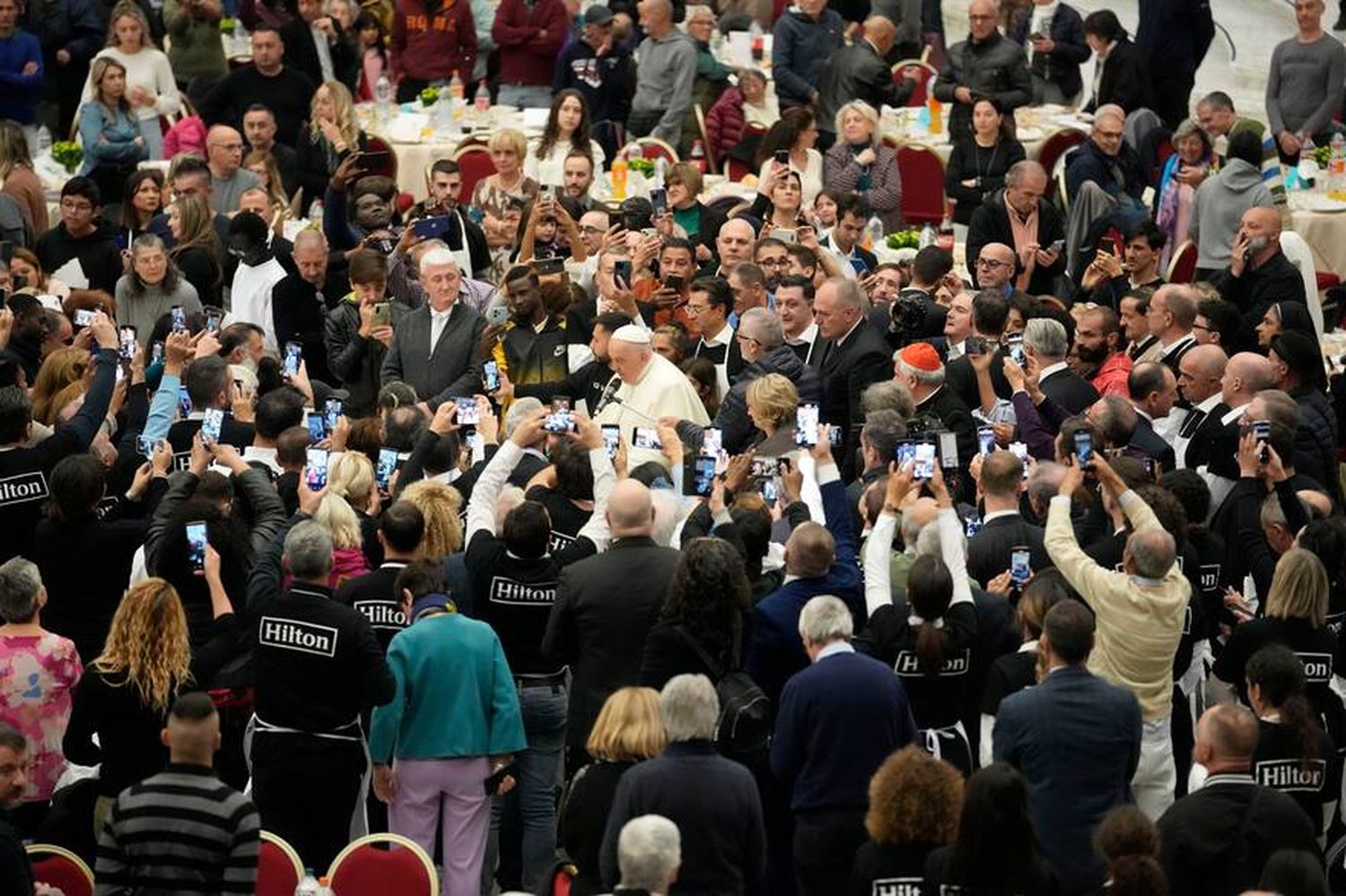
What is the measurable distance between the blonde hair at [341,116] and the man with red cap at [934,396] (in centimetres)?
527

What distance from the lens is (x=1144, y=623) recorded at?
7805 mm

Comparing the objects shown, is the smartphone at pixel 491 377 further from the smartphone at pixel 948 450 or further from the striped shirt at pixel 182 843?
the striped shirt at pixel 182 843

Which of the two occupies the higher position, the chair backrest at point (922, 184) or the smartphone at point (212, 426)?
the smartphone at point (212, 426)

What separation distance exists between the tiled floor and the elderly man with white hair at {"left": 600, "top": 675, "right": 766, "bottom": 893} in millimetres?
12414

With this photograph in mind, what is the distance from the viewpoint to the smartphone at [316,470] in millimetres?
8570

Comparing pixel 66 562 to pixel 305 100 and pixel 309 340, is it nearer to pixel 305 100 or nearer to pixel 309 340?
pixel 309 340

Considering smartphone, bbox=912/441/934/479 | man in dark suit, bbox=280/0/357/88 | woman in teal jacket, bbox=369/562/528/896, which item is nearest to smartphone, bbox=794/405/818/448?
smartphone, bbox=912/441/934/479

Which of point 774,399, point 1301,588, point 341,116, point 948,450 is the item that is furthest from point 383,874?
point 341,116

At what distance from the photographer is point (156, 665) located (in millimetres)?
7523

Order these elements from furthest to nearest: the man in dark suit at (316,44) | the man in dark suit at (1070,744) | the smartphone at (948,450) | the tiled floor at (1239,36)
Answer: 1. the tiled floor at (1239,36)
2. the man in dark suit at (316,44)
3. the smartphone at (948,450)
4. the man in dark suit at (1070,744)

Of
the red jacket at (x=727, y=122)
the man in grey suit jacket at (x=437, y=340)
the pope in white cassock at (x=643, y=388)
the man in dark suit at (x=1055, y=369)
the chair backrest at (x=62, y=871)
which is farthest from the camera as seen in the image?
the red jacket at (x=727, y=122)

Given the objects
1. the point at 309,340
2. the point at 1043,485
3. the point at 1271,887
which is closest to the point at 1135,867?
the point at 1271,887

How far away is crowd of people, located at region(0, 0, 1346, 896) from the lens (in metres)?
6.96

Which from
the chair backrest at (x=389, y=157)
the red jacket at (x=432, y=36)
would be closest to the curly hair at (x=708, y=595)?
the chair backrest at (x=389, y=157)
